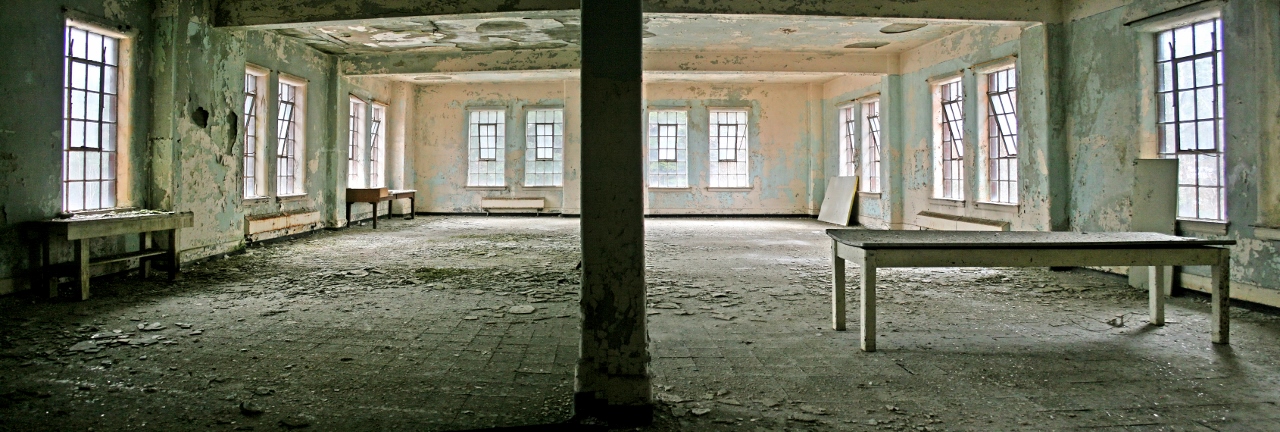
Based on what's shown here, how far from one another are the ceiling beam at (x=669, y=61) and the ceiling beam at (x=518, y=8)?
3557mm

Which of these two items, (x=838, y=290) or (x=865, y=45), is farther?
(x=865, y=45)

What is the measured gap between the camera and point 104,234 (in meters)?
5.36

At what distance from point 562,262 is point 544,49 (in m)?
5.16

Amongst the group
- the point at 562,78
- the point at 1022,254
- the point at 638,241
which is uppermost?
the point at 562,78

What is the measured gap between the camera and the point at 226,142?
7727mm

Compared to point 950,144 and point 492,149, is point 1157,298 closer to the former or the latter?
point 950,144

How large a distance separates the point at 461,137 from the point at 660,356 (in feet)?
43.2

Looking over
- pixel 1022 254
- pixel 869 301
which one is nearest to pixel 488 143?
pixel 869 301

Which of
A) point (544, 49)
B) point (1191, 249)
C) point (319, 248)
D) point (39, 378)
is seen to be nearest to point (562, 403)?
point (39, 378)

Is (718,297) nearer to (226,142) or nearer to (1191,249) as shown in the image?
(1191,249)

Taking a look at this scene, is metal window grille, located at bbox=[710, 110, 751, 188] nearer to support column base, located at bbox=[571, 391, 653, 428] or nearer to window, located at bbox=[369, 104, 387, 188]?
window, located at bbox=[369, 104, 387, 188]

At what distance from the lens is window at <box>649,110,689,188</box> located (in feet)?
50.2

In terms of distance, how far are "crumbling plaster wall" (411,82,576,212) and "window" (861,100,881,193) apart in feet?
23.0

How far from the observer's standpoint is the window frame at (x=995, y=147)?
852 cm
